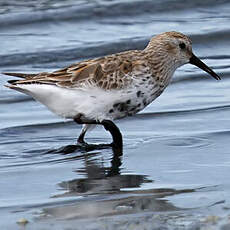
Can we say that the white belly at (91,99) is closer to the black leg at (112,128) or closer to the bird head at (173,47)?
the black leg at (112,128)

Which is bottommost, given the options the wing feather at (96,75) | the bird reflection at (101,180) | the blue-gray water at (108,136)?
the bird reflection at (101,180)

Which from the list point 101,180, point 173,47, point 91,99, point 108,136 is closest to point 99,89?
point 91,99

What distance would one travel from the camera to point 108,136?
792 cm

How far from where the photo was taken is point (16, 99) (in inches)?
372

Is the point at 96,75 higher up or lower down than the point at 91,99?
higher up

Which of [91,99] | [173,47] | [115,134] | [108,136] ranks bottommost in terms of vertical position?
[108,136]

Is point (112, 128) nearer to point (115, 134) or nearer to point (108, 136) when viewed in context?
point (115, 134)

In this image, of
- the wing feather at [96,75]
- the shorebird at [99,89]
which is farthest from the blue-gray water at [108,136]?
the wing feather at [96,75]

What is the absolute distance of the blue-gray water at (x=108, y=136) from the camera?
5715mm

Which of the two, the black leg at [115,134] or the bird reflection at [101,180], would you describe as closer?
the bird reflection at [101,180]

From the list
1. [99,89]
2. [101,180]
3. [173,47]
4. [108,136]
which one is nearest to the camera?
[101,180]

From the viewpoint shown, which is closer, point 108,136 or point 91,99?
point 91,99

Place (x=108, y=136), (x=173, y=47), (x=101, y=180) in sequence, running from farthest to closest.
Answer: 1. (x=108, y=136)
2. (x=173, y=47)
3. (x=101, y=180)

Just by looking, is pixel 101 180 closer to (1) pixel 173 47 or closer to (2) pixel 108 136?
(2) pixel 108 136
